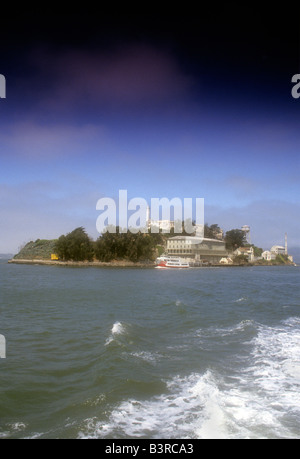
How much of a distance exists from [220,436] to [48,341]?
7.26 metres

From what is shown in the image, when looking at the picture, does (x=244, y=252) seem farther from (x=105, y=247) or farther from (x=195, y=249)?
(x=105, y=247)

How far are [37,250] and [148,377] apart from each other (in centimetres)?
9462

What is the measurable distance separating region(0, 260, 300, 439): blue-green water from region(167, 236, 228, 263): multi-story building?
7969 cm

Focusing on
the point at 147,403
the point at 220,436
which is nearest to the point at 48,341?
the point at 147,403

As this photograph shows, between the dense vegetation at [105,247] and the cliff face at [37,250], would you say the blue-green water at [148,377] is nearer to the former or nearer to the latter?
the dense vegetation at [105,247]

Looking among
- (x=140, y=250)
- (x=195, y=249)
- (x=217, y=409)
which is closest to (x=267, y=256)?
(x=195, y=249)

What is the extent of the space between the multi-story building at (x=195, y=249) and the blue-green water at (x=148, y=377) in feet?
261

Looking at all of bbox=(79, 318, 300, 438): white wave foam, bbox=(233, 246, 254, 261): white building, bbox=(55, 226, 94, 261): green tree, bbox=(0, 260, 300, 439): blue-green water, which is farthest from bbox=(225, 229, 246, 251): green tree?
bbox=(79, 318, 300, 438): white wave foam

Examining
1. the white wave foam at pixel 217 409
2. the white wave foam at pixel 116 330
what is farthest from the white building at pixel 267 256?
the white wave foam at pixel 217 409

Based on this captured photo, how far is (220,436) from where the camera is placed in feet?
17.5

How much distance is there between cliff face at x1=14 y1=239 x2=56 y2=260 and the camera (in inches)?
3676

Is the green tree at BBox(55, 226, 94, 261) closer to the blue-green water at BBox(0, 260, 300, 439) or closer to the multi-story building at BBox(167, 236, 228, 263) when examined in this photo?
the multi-story building at BBox(167, 236, 228, 263)

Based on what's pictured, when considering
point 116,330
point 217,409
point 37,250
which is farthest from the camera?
point 37,250

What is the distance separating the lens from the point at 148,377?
794 centimetres
